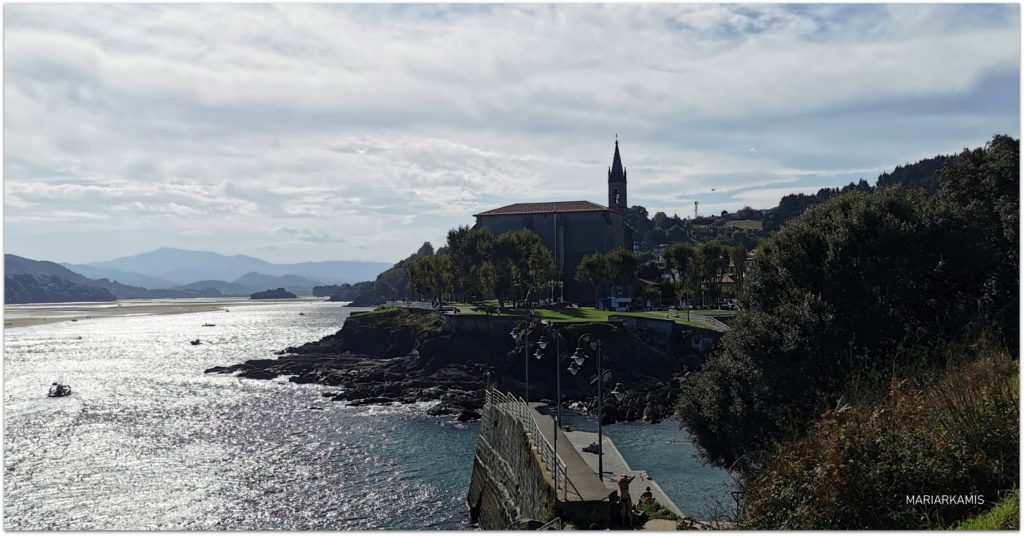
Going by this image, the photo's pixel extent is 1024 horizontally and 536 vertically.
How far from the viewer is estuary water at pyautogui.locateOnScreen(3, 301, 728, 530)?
30.6 m

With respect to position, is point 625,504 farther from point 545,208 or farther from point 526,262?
point 545,208

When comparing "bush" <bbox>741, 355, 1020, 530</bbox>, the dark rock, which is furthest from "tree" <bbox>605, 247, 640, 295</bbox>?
"bush" <bbox>741, 355, 1020, 530</bbox>

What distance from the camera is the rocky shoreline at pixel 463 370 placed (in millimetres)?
55375

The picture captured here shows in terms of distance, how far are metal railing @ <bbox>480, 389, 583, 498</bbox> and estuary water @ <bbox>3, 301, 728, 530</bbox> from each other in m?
4.68

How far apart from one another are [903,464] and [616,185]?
4682 inches

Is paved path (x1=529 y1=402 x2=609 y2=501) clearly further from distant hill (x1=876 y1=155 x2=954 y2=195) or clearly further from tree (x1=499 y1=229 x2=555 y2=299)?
distant hill (x1=876 y1=155 x2=954 y2=195)

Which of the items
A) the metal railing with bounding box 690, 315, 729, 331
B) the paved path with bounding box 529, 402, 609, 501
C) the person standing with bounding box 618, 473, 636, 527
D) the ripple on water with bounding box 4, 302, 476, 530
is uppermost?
the metal railing with bounding box 690, 315, 729, 331

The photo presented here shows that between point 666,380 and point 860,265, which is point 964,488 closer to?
point 860,265

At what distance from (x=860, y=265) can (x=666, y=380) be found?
41981 millimetres

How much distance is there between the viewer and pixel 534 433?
24.0 metres

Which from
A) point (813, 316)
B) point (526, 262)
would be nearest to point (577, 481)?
point (813, 316)

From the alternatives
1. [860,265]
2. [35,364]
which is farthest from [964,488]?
[35,364]

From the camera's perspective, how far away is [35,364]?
286 ft

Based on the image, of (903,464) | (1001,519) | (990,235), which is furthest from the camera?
(990,235)
